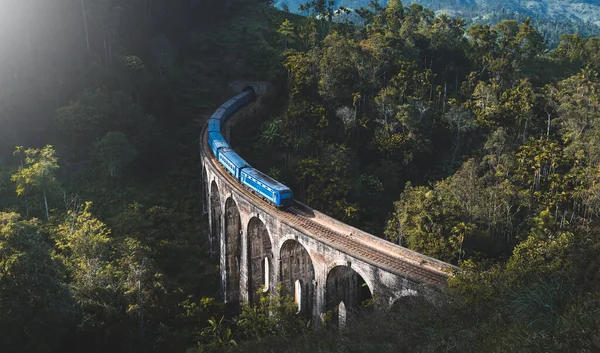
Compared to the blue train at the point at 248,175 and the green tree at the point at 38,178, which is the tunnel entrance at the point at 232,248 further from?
the green tree at the point at 38,178

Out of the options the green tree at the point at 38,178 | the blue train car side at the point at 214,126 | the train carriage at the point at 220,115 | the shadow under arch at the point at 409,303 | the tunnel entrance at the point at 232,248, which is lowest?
the tunnel entrance at the point at 232,248

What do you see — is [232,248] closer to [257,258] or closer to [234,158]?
[257,258]

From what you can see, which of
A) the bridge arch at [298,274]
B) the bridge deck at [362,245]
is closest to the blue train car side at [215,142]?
the bridge deck at [362,245]

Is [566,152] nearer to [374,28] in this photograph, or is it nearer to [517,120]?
[517,120]

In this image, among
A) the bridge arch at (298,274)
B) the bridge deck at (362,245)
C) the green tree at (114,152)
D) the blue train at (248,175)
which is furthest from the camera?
the green tree at (114,152)

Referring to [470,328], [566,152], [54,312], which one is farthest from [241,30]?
[470,328]

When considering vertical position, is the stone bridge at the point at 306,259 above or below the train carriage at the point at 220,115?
below

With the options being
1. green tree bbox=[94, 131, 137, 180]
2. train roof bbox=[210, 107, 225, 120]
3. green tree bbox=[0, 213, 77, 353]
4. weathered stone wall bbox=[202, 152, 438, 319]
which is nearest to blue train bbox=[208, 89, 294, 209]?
weathered stone wall bbox=[202, 152, 438, 319]

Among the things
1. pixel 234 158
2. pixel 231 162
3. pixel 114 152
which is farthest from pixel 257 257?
pixel 114 152
